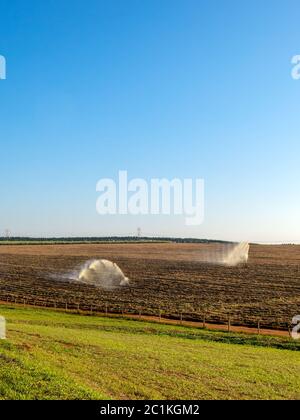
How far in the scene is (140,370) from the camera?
20.2 m

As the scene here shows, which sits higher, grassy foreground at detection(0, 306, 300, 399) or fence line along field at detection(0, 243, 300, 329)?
grassy foreground at detection(0, 306, 300, 399)

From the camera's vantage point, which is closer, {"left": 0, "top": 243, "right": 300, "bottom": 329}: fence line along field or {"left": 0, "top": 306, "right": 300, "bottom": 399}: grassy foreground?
{"left": 0, "top": 306, "right": 300, "bottom": 399}: grassy foreground

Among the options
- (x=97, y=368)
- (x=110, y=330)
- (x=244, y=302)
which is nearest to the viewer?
(x=97, y=368)

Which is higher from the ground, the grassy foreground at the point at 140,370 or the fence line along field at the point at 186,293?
the grassy foreground at the point at 140,370

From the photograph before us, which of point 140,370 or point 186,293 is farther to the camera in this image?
point 186,293

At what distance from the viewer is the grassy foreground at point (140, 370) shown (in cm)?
1639

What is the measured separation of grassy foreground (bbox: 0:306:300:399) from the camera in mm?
16391

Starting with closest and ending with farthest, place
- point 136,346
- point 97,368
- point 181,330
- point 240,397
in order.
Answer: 1. point 240,397
2. point 97,368
3. point 136,346
4. point 181,330

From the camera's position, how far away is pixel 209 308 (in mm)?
53594

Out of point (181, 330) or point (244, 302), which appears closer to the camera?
point (181, 330)

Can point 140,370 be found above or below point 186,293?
above
